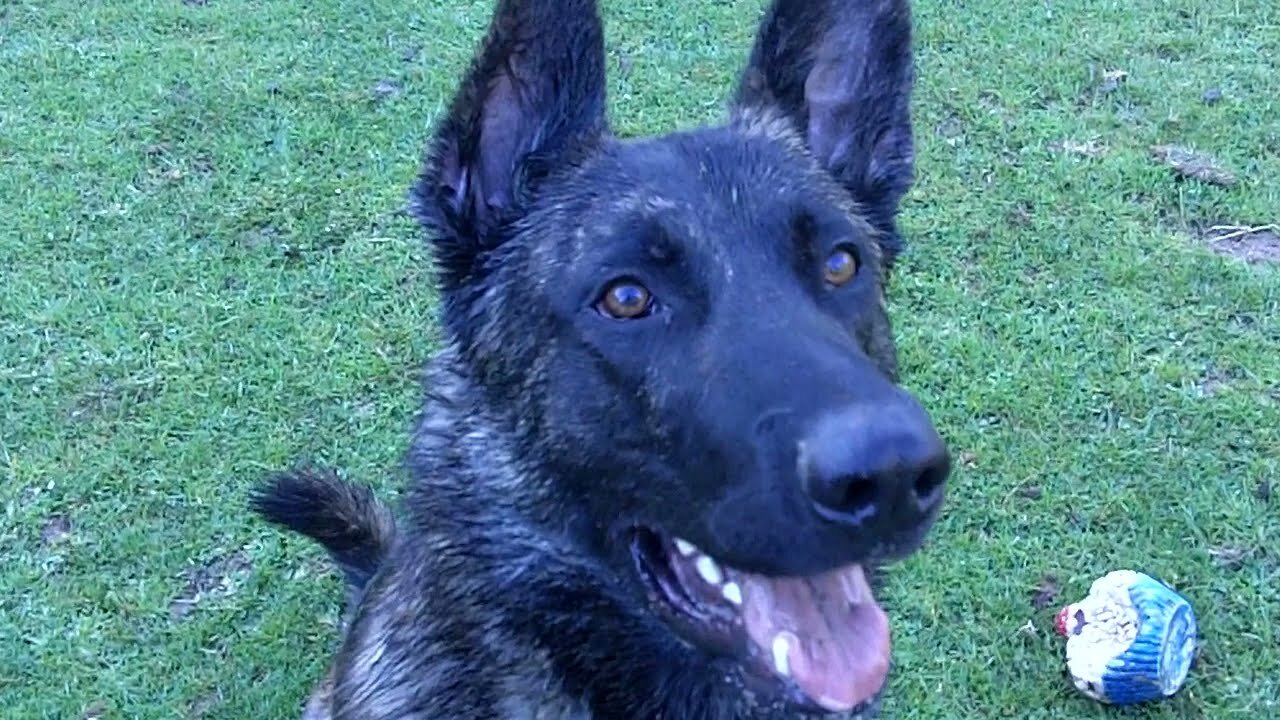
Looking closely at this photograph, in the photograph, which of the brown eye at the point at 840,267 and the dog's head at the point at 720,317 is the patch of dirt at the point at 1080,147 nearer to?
the dog's head at the point at 720,317

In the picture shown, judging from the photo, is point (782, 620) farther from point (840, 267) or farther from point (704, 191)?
point (704, 191)

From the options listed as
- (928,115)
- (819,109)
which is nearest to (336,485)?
→ (819,109)

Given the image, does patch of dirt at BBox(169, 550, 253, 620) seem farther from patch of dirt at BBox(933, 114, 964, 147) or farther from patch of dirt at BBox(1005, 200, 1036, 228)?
patch of dirt at BBox(933, 114, 964, 147)

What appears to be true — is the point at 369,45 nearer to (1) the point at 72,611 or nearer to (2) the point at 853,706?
(1) the point at 72,611

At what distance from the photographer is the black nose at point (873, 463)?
241cm

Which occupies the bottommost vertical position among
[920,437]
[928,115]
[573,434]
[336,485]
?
[928,115]

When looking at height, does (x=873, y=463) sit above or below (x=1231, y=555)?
above

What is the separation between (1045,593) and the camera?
466 centimetres

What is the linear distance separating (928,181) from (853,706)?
4109 mm

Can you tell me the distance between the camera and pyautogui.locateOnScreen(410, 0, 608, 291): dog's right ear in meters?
3.10

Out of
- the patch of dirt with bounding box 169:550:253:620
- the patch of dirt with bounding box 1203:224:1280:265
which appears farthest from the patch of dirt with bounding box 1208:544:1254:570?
the patch of dirt with bounding box 169:550:253:620

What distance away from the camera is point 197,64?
7398 millimetres

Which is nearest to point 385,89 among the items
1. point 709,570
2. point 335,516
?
point 335,516

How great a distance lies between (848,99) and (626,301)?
0.94m
